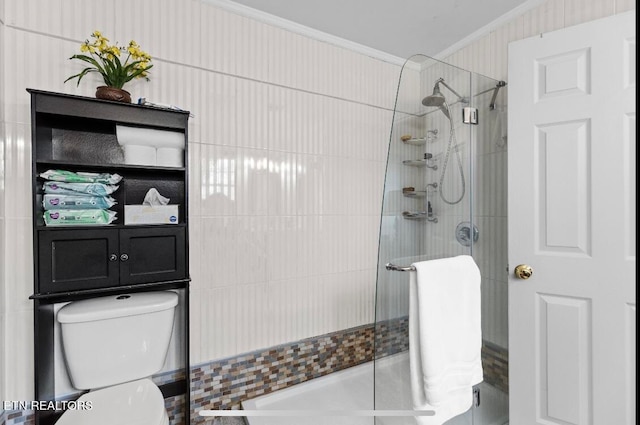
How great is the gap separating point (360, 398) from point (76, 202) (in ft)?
5.68

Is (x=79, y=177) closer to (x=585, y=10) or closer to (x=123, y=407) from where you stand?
(x=123, y=407)

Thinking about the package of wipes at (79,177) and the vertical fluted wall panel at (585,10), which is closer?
the package of wipes at (79,177)

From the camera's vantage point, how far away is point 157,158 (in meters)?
1.45

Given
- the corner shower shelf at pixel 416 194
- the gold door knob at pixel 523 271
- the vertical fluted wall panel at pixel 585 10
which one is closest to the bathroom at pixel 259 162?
the vertical fluted wall panel at pixel 585 10

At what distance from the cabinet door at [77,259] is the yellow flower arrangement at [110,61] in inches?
25.4

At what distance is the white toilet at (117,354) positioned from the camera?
1.25 meters

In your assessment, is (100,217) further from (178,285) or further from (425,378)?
(425,378)

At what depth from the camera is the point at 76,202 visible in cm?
128

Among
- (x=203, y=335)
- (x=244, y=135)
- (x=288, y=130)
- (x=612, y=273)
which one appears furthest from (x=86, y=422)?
(x=612, y=273)

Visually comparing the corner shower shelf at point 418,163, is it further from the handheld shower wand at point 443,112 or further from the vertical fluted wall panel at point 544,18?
the vertical fluted wall panel at point 544,18

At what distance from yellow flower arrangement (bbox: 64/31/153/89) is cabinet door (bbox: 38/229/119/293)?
64cm

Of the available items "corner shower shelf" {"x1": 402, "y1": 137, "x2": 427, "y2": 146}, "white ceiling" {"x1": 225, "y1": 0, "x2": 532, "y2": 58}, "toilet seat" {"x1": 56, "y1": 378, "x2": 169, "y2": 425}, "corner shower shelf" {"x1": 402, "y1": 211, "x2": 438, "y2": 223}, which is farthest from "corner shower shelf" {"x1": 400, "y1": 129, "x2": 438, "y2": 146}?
"toilet seat" {"x1": 56, "y1": 378, "x2": 169, "y2": 425}

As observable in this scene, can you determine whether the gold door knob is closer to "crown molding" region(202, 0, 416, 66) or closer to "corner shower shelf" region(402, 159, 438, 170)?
"corner shower shelf" region(402, 159, 438, 170)

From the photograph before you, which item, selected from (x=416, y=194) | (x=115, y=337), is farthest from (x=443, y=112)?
(x=115, y=337)
